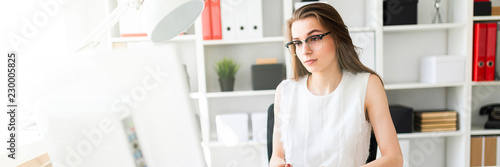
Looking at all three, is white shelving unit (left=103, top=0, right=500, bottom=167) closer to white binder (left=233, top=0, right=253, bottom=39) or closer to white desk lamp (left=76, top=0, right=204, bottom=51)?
white binder (left=233, top=0, right=253, bottom=39)

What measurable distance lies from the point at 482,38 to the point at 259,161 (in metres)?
1.72

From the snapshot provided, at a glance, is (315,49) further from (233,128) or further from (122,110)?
(233,128)

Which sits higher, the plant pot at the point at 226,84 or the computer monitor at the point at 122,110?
the computer monitor at the point at 122,110

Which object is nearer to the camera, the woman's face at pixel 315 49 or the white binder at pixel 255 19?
the woman's face at pixel 315 49

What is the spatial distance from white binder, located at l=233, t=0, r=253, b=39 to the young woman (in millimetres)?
802

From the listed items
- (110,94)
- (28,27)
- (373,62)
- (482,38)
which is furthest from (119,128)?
(482,38)

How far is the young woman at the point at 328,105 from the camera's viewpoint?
3.66 ft

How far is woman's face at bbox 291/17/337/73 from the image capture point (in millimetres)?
1114

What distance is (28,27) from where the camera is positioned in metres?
1.58

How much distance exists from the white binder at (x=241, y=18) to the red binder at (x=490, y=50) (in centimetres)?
155

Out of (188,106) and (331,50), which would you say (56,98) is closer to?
(188,106)

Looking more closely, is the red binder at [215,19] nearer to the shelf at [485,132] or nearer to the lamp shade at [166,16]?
the lamp shade at [166,16]

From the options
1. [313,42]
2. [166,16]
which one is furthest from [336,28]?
[166,16]

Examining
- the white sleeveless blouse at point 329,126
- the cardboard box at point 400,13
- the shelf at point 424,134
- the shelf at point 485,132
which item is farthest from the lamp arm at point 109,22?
the shelf at point 485,132
